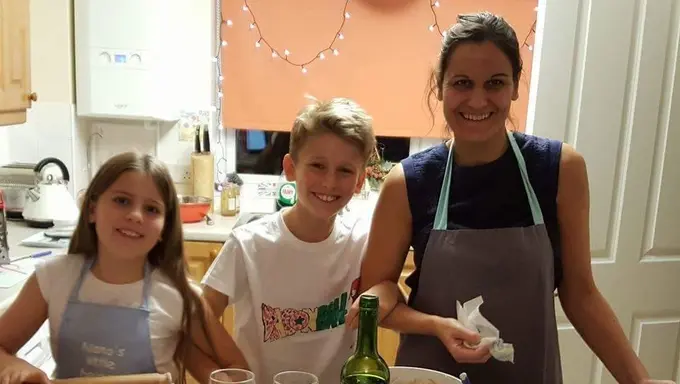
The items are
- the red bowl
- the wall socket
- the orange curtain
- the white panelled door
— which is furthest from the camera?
the wall socket

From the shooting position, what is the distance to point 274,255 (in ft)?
3.92

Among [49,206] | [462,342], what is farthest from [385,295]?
[49,206]

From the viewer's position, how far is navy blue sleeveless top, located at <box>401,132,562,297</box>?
43.8 inches

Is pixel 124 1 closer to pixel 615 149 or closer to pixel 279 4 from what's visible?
pixel 279 4

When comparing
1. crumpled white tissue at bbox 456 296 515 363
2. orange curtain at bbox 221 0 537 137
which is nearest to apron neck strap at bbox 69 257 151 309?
crumpled white tissue at bbox 456 296 515 363

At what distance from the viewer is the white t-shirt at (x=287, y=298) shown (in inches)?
45.9

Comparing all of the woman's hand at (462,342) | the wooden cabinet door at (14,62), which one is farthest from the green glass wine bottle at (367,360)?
the wooden cabinet door at (14,62)

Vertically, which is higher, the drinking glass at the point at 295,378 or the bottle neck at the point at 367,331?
the bottle neck at the point at 367,331

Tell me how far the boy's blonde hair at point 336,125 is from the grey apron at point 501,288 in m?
0.22

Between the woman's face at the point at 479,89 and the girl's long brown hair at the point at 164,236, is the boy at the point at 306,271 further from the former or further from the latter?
the woman's face at the point at 479,89

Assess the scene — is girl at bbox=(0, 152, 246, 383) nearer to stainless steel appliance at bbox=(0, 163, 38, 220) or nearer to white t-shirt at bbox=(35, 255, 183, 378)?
white t-shirt at bbox=(35, 255, 183, 378)

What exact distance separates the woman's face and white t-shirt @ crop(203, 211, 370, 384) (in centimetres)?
34

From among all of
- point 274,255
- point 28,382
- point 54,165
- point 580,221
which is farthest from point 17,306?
point 54,165

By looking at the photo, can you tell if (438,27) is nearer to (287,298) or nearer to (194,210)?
(194,210)
